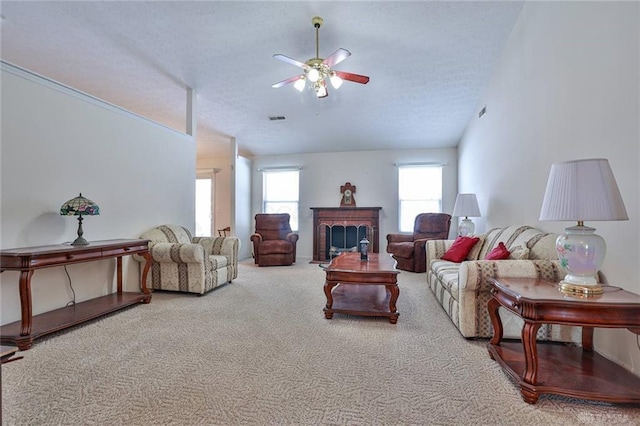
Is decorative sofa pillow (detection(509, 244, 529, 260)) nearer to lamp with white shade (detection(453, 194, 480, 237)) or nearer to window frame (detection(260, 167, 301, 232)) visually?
lamp with white shade (detection(453, 194, 480, 237))

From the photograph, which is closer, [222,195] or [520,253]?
[520,253]

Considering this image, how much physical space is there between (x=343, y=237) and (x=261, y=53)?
13.5 feet

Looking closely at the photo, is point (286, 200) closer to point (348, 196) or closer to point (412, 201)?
point (348, 196)

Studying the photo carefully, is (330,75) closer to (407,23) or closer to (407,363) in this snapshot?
(407,23)

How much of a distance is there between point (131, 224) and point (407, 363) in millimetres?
3486

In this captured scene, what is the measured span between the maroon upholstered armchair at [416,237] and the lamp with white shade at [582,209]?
341 centimetres

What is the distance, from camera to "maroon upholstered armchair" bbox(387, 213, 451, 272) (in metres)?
5.24

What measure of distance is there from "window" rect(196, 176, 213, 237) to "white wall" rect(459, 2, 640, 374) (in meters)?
6.44

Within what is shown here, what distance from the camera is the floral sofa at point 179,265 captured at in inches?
141

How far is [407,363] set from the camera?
2.04m

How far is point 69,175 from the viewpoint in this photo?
3.02 m

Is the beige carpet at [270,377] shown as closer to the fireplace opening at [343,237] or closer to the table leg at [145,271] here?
the table leg at [145,271]

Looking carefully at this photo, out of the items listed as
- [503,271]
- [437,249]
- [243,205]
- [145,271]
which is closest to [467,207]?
[437,249]

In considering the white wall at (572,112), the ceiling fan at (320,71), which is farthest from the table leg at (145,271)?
the white wall at (572,112)
